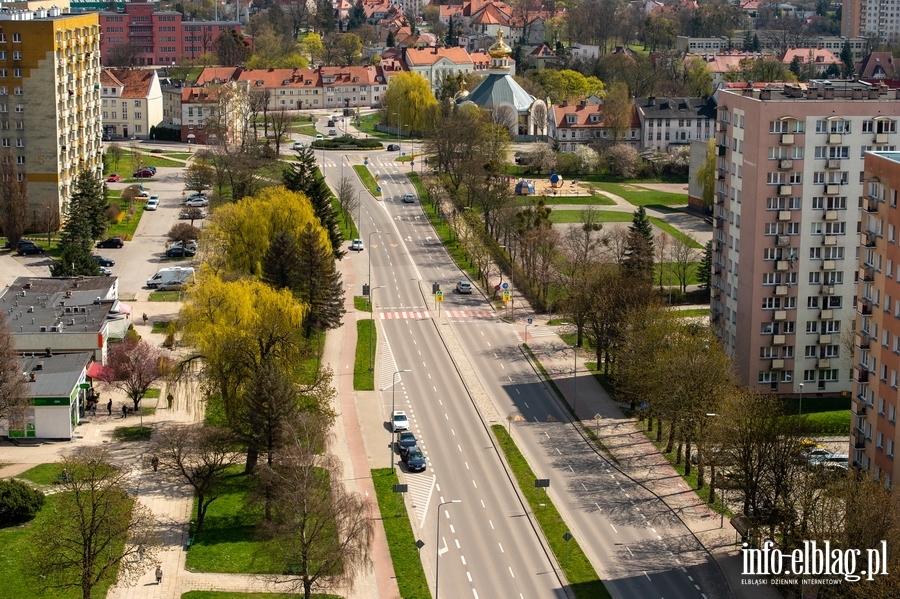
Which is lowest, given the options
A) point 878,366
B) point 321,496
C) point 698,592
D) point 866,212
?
point 698,592

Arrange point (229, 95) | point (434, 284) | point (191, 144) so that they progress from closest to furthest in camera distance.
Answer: point (434, 284) < point (229, 95) < point (191, 144)

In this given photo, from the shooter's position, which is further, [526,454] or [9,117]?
[9,117]

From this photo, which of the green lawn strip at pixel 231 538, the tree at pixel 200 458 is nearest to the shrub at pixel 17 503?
the tree at pixel 200 458

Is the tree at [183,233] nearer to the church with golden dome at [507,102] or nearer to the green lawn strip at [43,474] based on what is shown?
the green lawn strip at [43,474]

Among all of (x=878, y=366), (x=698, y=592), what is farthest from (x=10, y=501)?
(x=878, y=366)

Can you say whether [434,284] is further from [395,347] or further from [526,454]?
[526,454]

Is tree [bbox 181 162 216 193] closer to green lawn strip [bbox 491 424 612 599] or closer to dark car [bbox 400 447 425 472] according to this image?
green lawn strip [bbox 491 424 612 599]
